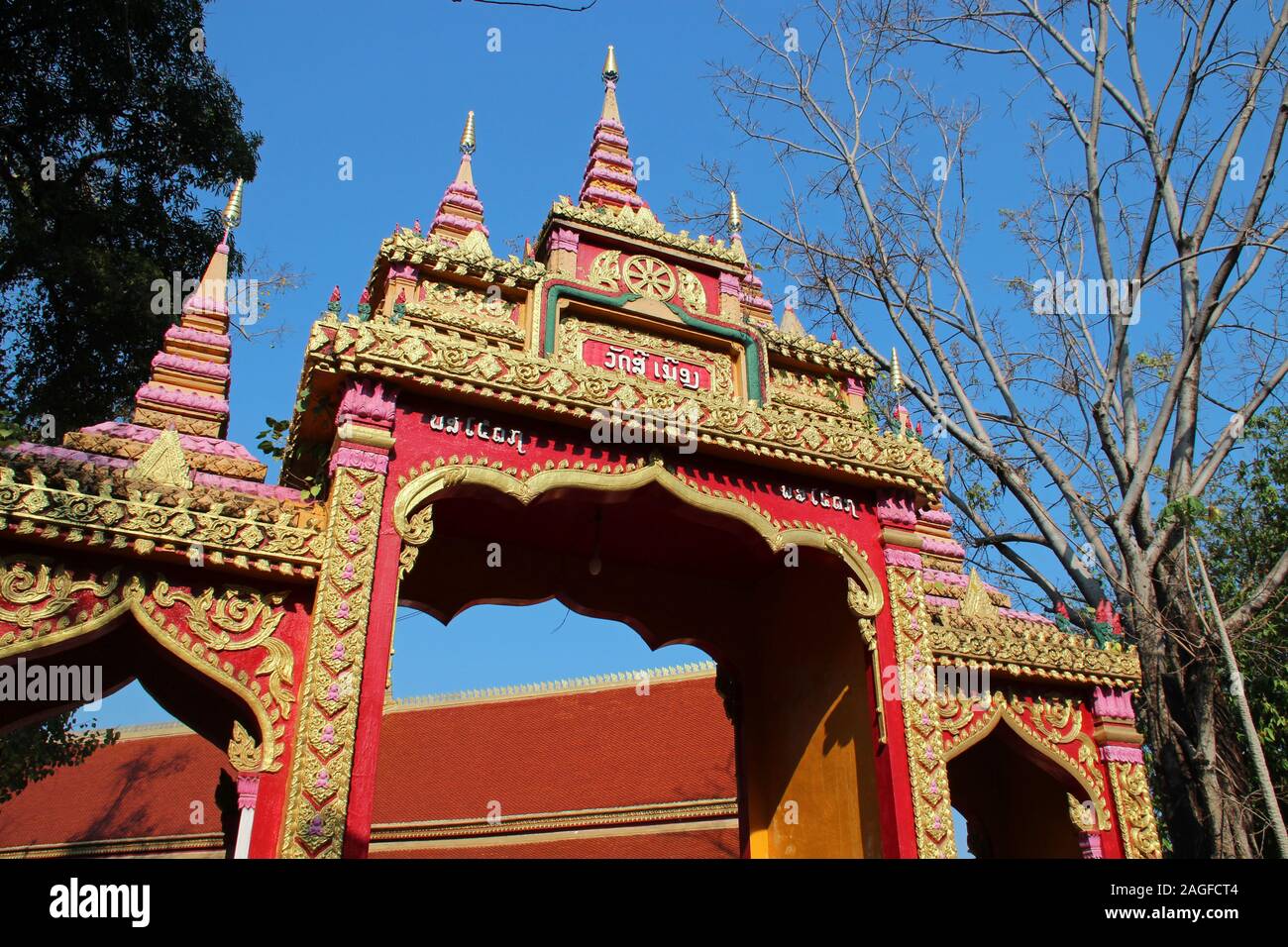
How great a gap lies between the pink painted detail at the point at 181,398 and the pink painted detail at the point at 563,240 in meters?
4.10

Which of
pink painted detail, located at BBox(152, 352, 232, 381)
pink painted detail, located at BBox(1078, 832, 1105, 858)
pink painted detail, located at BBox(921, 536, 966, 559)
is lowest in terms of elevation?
pink painted detail, located at BBox(1078, 832, 1105, 858)

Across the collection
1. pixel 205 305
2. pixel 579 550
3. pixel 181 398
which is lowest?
pixel 579 550

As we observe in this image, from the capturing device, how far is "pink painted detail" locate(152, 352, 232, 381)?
1213 cm

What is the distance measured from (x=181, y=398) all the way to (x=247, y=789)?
533cm

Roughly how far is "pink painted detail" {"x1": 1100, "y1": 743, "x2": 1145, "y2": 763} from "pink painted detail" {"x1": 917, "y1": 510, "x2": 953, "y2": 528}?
3916 millimetres

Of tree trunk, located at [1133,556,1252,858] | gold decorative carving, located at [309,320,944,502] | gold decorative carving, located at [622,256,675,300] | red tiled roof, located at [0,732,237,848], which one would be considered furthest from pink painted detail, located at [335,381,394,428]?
red tiled roof, located at [0,732,237,848]

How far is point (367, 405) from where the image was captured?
9023 mm

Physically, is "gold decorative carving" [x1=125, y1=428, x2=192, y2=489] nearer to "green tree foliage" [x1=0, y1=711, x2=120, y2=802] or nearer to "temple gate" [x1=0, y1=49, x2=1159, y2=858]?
"temple gate" [x1=0, y1=49, x2=1159, y2=858]

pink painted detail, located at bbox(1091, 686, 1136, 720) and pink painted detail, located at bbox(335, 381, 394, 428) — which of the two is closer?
pink painted detail, located at bbox(335, 381, 394, 428)

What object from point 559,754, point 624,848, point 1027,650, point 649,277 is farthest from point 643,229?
point 559,754

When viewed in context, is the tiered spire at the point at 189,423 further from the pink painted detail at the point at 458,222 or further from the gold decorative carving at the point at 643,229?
the gold decorative carving at the point at 643,229

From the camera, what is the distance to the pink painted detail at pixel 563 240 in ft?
37.2

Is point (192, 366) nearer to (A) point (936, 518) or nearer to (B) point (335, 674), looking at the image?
(B) point (335, 674)
